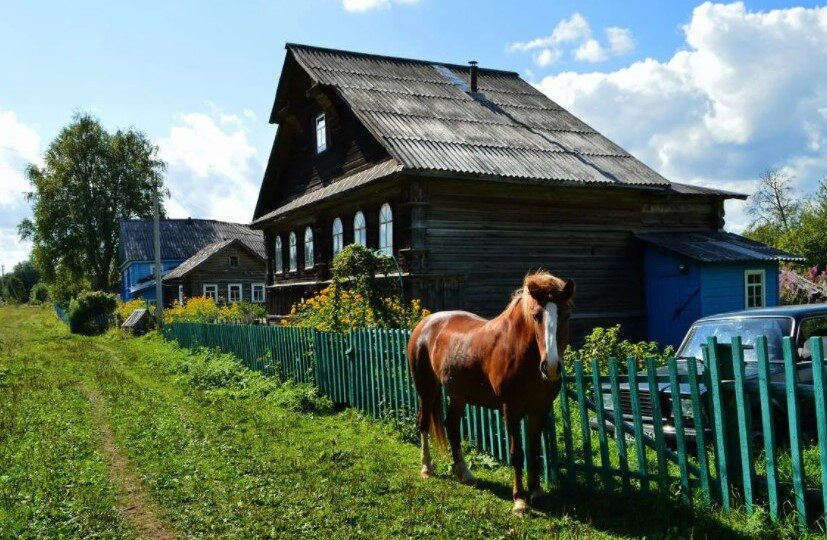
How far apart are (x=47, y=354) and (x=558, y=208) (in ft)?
49.5

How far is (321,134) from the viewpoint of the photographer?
808 inches

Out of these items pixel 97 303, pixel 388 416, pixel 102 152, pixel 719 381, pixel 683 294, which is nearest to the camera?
pixel 719 381

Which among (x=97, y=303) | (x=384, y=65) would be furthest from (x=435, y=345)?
(x=97, y=303)

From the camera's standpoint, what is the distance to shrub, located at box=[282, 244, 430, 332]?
11547 millimetres

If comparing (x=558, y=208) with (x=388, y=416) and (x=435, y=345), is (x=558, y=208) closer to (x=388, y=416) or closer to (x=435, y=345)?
(x=388, y=416)

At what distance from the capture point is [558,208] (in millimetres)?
17047

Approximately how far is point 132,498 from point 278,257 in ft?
58.8

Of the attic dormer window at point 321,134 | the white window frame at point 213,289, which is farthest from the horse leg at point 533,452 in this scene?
the white window frame at point 213,289

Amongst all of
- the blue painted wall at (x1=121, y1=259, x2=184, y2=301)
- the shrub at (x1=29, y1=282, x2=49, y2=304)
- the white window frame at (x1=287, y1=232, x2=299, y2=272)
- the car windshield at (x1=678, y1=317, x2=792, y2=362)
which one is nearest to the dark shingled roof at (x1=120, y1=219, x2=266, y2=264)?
the blue painted wall at (x1=121, y1=259, x2=184, y2=301)

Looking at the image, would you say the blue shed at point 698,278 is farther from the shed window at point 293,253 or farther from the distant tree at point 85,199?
the distant tree at point 85,199

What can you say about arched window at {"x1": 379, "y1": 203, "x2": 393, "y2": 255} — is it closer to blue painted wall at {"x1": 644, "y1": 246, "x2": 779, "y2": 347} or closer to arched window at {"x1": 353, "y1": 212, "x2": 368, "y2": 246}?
arched window at {"x1": 353, "y1": 212, "x2": 368, "y2": 246}

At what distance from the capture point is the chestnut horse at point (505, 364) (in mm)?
4770

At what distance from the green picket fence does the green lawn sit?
23 centimetres

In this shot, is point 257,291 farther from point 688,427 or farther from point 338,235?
point 688,427
